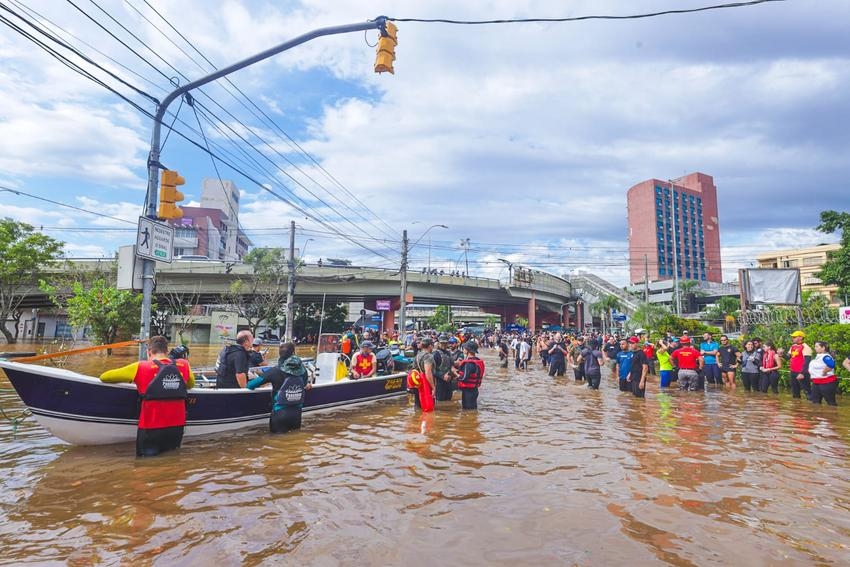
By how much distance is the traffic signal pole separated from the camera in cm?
816

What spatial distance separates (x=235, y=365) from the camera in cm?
800

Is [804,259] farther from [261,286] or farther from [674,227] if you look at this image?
[261,286]

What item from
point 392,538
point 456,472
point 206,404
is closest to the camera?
point 392,538

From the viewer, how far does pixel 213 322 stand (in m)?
44.6

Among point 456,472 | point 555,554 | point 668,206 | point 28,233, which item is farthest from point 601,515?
point 668,206

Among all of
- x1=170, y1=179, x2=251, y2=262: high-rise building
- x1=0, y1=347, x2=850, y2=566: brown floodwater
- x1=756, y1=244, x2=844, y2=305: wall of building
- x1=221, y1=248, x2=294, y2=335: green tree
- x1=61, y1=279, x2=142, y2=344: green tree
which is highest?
x1=170, y1=179, x2=251, y2=262: high-rise building

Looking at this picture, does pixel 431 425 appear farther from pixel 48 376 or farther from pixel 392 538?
pixel 48 376

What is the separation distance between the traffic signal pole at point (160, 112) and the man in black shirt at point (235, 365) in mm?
1314

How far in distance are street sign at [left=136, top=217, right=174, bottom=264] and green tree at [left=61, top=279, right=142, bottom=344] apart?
19.7m

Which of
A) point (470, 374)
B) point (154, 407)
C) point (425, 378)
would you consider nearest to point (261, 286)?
point (425, 378)

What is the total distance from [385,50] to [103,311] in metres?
25.0

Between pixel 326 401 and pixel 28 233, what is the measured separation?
36.1 metres

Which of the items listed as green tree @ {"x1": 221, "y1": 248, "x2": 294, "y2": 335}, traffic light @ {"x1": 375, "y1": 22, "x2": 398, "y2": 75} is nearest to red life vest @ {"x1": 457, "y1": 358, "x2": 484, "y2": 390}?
traffic light @ {"x1": 375, "y1": 22, "x2": 398, "y2": 75}

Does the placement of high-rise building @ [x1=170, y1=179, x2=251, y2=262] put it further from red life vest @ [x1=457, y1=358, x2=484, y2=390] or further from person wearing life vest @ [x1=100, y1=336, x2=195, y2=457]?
person wearing life vest @ [x1=100, y1=336, x2=195, y2=457]
